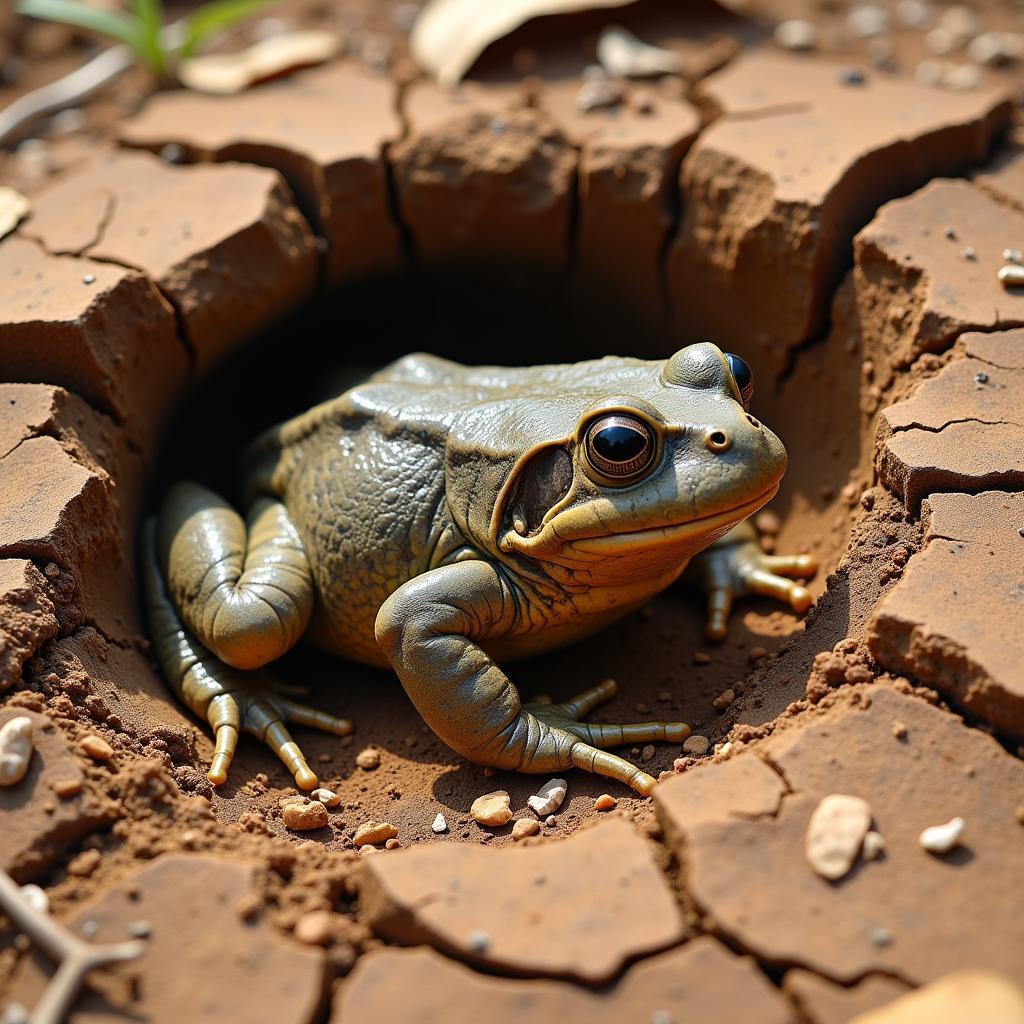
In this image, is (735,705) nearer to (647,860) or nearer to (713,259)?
(647,860)

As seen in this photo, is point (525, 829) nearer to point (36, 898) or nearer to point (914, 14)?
point (36, 898)

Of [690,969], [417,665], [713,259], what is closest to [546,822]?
[417,665]

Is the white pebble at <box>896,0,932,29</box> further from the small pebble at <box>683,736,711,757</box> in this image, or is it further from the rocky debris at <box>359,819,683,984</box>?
the rocky debris at <box>359,819,683,984</box>

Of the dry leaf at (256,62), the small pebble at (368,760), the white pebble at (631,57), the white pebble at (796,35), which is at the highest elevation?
the dry leaf at (256,62)

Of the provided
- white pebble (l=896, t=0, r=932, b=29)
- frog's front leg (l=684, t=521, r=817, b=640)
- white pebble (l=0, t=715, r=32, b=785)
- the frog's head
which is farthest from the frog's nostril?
white pebble (l=896, t=0, r=932, b=29)

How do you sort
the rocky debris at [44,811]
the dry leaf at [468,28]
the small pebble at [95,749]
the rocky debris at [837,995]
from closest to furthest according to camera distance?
1. the rocky debris at [837,995]
2. the rocky debris at [44,811]
3. the small pebble at [95,749]
4. the dry leaf at [468,28]

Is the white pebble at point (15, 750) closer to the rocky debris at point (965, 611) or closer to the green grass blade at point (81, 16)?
the rocky debris at point (965, 611)

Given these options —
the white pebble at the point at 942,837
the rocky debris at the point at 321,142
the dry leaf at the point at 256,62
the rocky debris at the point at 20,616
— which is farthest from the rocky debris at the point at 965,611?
the dry leaf at the point at 256,62
